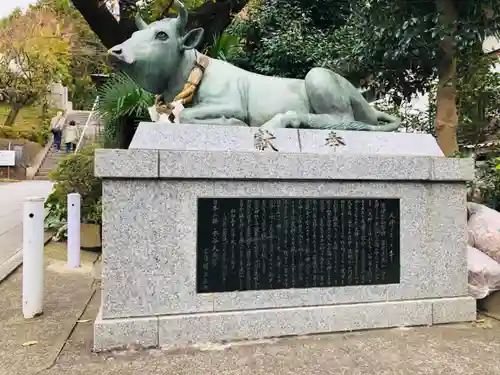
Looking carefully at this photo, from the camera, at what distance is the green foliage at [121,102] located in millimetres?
7352

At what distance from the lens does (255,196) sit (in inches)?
148

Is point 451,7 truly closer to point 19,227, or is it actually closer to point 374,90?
point 374,90

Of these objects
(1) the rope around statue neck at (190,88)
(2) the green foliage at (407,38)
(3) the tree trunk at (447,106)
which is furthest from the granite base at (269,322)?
(2) the green foliage at (407,38)

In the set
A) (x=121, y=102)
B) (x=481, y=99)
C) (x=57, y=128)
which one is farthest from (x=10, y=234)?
(x=57, y=128)

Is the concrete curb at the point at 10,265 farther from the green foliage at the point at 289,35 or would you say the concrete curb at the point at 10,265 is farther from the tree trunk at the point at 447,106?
the tree trunk at the point at 447,106

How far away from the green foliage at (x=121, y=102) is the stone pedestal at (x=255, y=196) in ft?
12.6

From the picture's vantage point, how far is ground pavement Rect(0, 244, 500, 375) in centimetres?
312

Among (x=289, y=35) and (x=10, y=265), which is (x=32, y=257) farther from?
(x=289, y=35)

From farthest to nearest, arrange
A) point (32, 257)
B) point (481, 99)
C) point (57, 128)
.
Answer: point (57, 128), point (481, 99), point (32, 257)

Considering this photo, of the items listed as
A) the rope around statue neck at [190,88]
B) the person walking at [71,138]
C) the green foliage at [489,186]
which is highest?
the person walking at [71,138]

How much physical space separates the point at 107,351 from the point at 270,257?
146cm

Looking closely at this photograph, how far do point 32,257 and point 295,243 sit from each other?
2442mm

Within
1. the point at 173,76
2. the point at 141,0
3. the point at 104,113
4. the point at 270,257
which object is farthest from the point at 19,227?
the point at 270,257

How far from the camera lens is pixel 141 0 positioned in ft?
34.5
